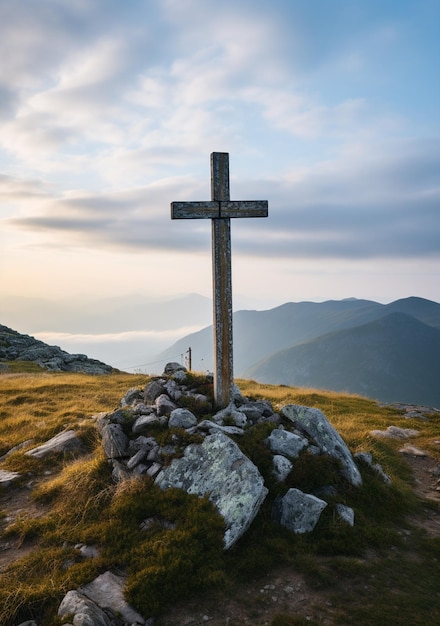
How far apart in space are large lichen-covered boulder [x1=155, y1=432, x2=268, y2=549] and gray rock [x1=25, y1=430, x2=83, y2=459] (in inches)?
168

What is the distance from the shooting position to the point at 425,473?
511 inches

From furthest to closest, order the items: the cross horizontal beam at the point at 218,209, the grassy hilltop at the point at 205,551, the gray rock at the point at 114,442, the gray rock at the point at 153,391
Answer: the gray rock at the point at 153,391, the cross horizontal beam at the point at 218,209, the gray rock at the point at 114,442, the grassy hilltop at the point at 205,551

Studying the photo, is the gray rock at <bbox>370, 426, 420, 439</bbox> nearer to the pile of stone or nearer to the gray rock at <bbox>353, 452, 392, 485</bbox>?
the gray rock at <bbox>353, 452, 392, 485</bbox>

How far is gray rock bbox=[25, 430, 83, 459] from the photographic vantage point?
11.7 m

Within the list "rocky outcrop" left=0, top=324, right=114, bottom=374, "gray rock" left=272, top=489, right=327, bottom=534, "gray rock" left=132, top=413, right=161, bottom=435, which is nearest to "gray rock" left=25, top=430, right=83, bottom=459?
"gray rock" left=132, top=413, right=161, bottom=435

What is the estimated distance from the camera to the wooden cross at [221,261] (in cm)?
1166

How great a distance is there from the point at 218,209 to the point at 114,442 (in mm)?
6867

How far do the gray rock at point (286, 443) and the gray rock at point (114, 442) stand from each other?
3496mm

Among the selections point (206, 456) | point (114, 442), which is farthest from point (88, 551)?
point (206, 456)

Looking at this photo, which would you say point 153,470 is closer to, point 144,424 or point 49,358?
point 144,424

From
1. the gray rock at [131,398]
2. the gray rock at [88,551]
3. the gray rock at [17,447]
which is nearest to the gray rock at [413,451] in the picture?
the gray rock at [131,398]

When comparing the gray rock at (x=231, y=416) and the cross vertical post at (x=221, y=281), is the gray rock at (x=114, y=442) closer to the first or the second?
the gray rock at (x=231, y=416)

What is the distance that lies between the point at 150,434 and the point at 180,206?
6.20m

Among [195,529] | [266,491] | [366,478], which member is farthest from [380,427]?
[195,529]
